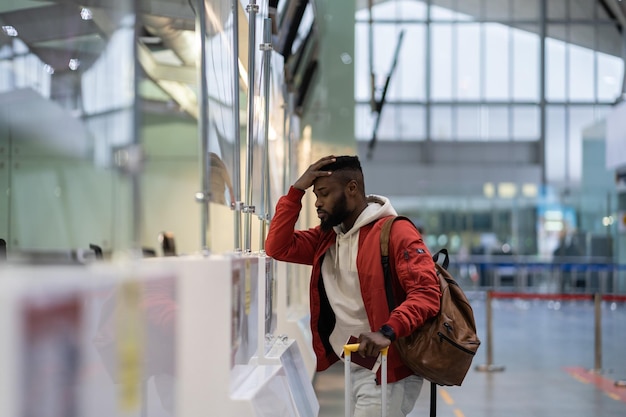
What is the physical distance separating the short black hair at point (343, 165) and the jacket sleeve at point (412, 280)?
1.13ft

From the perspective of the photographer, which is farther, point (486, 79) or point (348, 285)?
point (486, 79)

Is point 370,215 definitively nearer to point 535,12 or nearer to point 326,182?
point 326,182

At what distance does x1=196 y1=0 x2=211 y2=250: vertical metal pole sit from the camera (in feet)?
10.2

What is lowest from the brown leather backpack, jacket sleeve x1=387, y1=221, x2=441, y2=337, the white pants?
the white pants

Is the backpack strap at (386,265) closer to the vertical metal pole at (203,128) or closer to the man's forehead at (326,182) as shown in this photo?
the man's forehead at (326,182)

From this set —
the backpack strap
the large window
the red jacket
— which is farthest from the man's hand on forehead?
the large window

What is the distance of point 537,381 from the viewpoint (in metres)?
10.5

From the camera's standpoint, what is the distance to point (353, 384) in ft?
13.7

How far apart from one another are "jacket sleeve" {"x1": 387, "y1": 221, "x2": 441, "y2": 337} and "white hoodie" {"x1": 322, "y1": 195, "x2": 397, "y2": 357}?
185mm

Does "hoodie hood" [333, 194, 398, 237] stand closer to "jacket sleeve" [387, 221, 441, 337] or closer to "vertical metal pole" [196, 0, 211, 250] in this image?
"jacket sleeve" [387, 221, 441, 337]

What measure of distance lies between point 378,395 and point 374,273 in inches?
20.9

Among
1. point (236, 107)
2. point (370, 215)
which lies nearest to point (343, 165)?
point (370, 215)

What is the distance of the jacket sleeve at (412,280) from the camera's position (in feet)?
12.0

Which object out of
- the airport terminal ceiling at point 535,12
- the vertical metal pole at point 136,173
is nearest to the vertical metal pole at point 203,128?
the vertical metal pole at point 136,173
